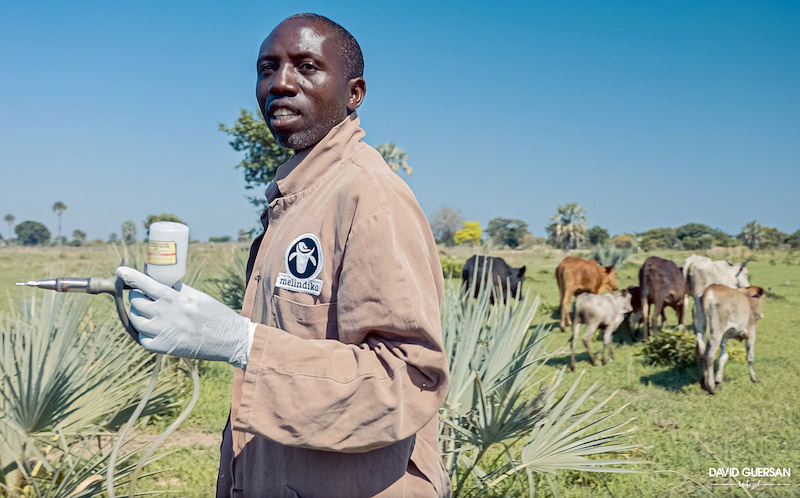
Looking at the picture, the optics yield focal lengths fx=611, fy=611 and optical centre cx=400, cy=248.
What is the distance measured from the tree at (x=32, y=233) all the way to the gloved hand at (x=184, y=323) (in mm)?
120650

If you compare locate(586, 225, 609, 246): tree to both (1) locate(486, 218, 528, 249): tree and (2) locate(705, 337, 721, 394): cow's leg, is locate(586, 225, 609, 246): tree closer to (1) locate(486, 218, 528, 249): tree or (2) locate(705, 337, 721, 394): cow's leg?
(1) locate(486, 218, 528, 249): tree

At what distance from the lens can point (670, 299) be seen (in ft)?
36.8

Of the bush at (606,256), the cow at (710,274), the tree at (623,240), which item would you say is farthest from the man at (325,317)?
the tree at (623,240)

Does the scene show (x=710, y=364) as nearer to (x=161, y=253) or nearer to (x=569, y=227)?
(x=161, y=253)

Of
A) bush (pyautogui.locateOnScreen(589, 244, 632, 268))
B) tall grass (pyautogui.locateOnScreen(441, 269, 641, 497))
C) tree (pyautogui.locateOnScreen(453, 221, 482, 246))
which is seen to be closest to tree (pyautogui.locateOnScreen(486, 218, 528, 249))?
tree (pyautogui.locateOnScreen(453, 221, 482, 246))

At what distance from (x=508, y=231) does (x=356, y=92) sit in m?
92.4

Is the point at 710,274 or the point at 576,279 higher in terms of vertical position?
the point at 710,274

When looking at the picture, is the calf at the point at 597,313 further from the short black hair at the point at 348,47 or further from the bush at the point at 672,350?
the short black hair at the point at 348,47

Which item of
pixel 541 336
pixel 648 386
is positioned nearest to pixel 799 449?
pixel 648 386

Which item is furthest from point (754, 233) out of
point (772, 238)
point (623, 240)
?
point (623, 240)

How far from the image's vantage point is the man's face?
1601 mm

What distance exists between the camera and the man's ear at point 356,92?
1737 mm

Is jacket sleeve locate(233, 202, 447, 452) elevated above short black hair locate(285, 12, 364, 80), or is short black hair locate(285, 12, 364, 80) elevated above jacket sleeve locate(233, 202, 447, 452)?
short black hair locate(285, 12, 364, 80)

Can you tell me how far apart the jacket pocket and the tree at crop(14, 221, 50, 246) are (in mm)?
120587
